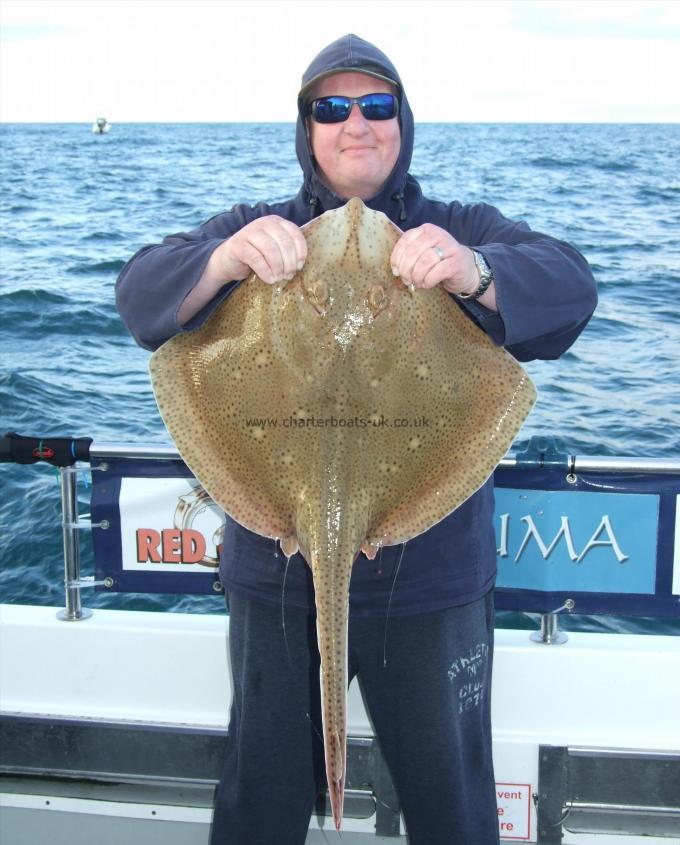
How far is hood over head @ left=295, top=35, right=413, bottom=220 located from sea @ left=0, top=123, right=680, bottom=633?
408 cm

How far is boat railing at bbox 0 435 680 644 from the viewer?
10.9 feet

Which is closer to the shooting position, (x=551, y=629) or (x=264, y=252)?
(x=264, y=252)

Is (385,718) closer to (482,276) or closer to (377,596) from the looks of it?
(377,596)

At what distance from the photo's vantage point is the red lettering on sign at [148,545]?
3.58m

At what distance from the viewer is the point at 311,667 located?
8.51 feet

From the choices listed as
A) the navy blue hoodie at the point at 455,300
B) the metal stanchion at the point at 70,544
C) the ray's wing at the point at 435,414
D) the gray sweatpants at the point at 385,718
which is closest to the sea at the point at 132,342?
the metal stanchion at the point at 70,544

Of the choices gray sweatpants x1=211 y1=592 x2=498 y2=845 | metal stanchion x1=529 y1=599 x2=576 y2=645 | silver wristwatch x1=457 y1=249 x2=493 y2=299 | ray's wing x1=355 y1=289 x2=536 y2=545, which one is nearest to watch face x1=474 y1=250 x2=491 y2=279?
silver wristwatch x1=457 y1=249 x2=493 y2=299

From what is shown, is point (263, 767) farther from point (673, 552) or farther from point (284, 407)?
point (673, 552)

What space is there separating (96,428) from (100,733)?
647 cm

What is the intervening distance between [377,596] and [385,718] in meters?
0.39

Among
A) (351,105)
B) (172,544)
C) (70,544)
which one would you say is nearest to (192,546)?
(172,544)

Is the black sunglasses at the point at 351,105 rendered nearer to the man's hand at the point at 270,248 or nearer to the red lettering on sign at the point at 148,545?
the man's hand at the point at 270,248

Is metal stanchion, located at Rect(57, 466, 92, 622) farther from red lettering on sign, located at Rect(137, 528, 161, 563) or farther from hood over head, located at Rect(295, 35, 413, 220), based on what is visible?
hood over head, located at Rect(295, 35, 413, 220)

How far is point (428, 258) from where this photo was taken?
2107 mm
